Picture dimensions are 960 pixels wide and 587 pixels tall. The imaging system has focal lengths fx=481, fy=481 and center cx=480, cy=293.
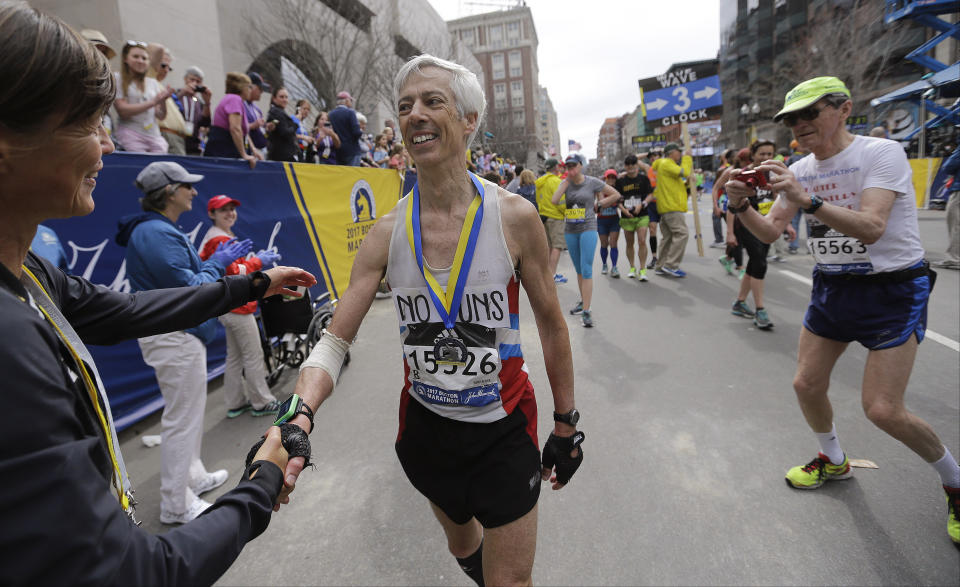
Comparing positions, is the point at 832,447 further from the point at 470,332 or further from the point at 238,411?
the point at 238,411

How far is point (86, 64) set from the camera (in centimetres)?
88

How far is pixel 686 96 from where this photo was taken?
12578 mm

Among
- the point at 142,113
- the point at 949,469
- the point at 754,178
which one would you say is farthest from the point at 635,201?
the point at 142,113

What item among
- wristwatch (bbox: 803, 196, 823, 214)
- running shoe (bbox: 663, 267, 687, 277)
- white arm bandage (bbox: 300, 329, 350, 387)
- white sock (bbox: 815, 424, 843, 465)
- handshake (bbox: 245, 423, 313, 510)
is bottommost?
white sock (bbox: 815, 424, 843, 465)

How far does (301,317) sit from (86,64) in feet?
12.7

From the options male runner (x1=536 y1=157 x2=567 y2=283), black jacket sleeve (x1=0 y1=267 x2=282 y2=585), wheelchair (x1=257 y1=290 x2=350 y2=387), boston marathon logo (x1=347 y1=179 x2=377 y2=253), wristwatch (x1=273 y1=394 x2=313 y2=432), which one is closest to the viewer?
black jacket sleeve (x1=0 y1=267 x2=282 y2=585)

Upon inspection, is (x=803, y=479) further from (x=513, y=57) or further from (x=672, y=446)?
(x=513, y=57)

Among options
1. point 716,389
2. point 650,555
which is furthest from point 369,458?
point 716,389

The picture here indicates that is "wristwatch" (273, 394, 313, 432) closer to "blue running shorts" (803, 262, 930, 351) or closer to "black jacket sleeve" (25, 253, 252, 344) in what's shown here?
"black jacket sleeve" (25, 253, 252, 344)

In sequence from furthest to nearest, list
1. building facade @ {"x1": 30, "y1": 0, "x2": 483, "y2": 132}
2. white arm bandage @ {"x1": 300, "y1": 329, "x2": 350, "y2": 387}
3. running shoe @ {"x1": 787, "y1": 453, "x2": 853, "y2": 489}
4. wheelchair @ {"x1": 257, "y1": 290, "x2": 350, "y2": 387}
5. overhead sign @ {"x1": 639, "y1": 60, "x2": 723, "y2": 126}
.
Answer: overhead sign @ {"x1": 639, "y1": 60, "x2": 723, "y2": 126} < building facade @ {"x1": 30, "y1": 0, "x2": 483, "y2": 132} < wheelchair @ {"x1": 257, "y1": 290, "x2": 350, "y2": 387} < running shoe @ {"x1": 787, "y1": 453, "x2": 853, "y2": 489} < white arm bandage @ {"x1": 300, "y1": 329, "x2": 350, "y2": 387}

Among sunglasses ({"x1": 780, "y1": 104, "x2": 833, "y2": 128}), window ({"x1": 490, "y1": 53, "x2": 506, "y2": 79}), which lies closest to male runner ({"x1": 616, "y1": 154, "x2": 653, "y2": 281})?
sunglasses ({"x1": 780, "y1": 104, "x2": 833, "y2": 128})

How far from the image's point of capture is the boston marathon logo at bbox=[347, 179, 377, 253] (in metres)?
7.61

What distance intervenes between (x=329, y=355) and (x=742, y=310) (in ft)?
19.4

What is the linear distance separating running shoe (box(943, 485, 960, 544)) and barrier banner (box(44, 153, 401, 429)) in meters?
5.57
